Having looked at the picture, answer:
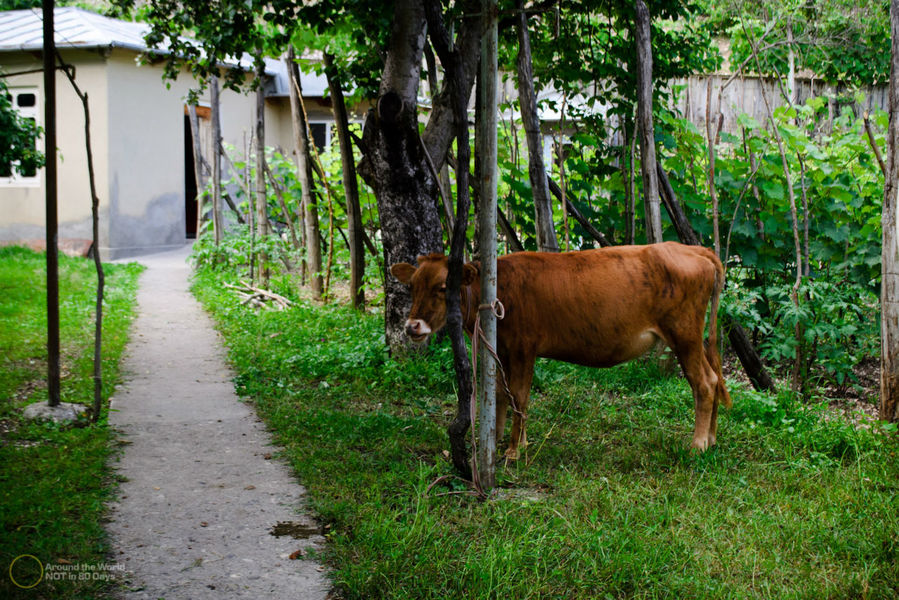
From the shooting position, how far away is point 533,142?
652cm

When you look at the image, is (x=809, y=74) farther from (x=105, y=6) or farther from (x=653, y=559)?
(x=105, y=6)

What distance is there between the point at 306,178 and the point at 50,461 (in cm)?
647

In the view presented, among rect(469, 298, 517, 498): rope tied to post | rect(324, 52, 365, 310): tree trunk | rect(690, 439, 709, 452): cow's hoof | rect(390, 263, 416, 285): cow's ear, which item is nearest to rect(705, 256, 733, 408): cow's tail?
rect(690, 439, 709, 452): cow's hoof

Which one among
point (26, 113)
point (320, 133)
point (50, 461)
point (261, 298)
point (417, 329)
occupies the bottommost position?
point (50, 461)

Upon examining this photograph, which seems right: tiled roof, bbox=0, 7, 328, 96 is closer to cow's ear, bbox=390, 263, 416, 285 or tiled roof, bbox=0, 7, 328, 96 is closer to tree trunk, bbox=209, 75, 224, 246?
tree trunk, bbox=209, 75, 224, 246

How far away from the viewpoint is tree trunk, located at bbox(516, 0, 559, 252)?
21.1 ft

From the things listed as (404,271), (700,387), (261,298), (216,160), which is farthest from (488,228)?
(216,160)

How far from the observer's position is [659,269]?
4883 millimetres

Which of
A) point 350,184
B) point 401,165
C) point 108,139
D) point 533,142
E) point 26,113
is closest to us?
point 533,142

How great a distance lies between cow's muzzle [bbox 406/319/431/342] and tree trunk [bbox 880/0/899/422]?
10.5ft

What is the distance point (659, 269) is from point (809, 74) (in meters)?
13.0

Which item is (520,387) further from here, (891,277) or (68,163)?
(68,163)

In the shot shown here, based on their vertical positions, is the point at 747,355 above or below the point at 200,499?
above

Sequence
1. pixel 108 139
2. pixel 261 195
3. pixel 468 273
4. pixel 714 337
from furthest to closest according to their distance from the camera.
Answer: pixel 108 139 < pixel 261 195 < pixel 714 337 < pixel 468 273
